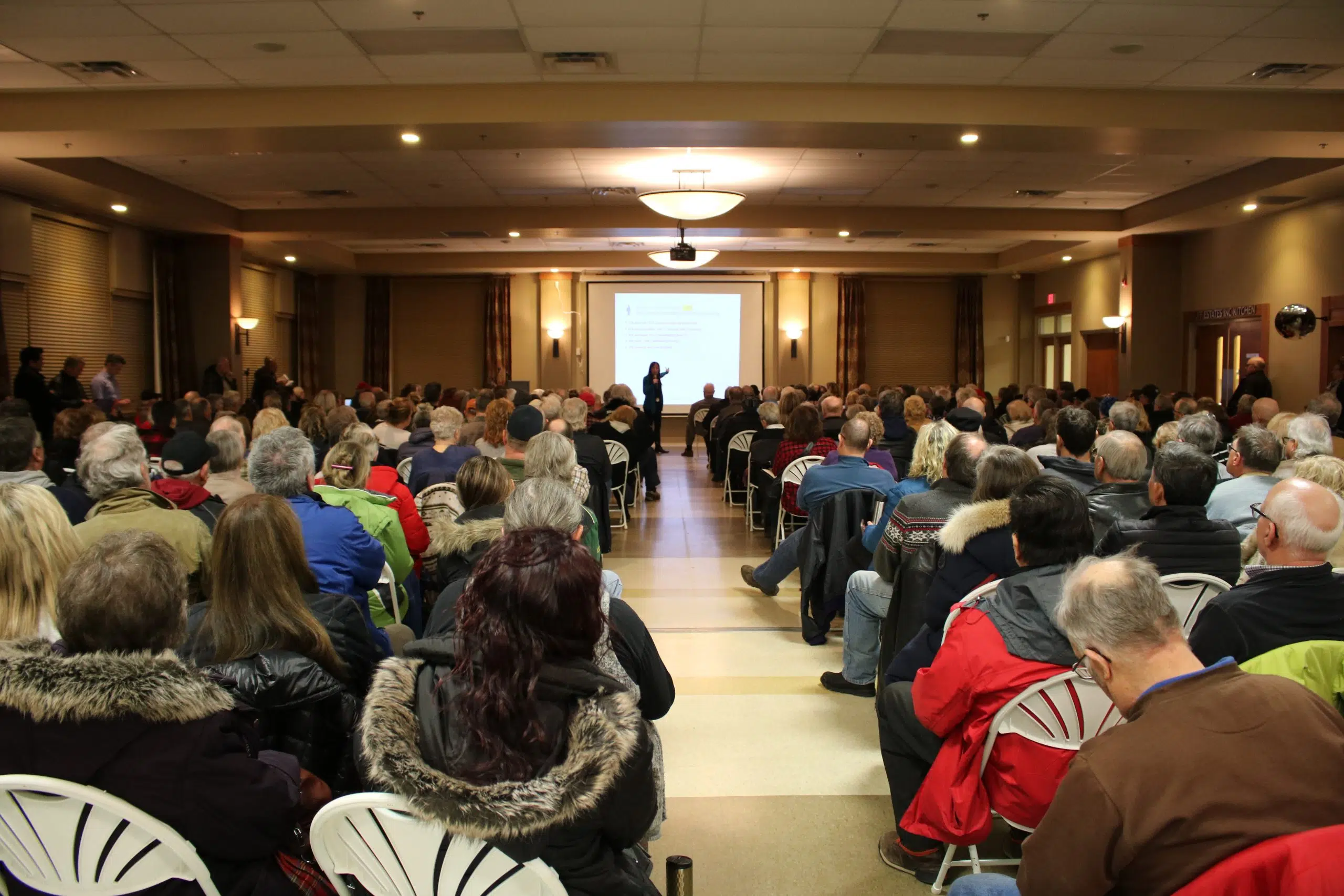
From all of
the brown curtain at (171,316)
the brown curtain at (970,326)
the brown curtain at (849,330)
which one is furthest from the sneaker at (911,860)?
the brown curtain at (970,326)

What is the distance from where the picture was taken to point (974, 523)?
9.63 feet

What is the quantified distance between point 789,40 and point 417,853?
19.2 feet

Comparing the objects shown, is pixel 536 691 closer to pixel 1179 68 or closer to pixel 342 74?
pixel 342 74

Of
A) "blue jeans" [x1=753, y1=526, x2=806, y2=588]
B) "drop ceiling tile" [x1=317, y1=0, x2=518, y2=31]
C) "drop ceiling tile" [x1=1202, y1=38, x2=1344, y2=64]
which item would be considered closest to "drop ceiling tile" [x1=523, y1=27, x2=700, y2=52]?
"drop ceiling tile" [x1=317, y1=0, x2=518, y2=31]

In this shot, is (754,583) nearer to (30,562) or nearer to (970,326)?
(30,562)

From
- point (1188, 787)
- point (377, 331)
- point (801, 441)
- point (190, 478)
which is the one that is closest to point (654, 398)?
point (377, 331)

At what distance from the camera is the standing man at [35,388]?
960 cm

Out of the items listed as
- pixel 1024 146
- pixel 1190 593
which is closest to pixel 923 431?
pixel 1190 593

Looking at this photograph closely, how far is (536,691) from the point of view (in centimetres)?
156

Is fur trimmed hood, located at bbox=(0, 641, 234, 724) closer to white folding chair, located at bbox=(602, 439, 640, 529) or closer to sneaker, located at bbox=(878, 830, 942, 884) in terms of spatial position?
sneaker, located at bbox=(878, 830, 942, 884)

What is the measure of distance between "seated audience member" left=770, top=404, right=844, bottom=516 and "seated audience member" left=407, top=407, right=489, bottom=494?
2152 millimetres

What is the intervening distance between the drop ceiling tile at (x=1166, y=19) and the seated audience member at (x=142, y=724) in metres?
5.93

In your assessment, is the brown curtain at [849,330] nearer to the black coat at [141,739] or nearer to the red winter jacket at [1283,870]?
the black coat at [141,739]

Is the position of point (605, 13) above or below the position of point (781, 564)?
above
